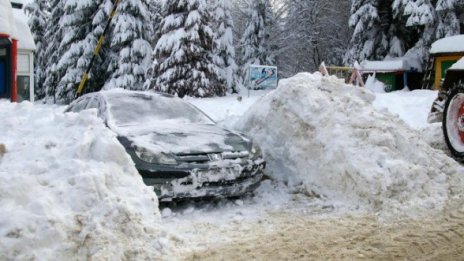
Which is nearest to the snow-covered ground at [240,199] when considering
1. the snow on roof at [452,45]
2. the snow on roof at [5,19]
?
the snow on roof at [452,45]

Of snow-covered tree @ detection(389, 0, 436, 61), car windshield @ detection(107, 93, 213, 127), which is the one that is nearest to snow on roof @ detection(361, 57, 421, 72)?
snow-covered tree @ detection(389, 0, 436, 61)

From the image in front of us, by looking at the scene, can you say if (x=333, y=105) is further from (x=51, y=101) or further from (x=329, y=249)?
(x=51, y=101)

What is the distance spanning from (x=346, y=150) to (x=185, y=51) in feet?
61.3

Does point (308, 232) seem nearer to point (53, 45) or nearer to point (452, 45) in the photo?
point (452, 45)

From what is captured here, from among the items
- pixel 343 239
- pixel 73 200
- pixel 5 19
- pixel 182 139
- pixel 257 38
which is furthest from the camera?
pixel 257 38

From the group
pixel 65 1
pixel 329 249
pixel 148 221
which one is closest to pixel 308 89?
pixel 329 249

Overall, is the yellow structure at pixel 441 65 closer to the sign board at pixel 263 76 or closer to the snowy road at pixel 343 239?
the sign board at pixel 263 76

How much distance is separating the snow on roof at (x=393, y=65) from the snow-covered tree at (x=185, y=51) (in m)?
8.16

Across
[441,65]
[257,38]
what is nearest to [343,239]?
[441,65]

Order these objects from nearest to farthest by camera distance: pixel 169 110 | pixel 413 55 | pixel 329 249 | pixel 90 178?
pixel 90 178, pixel 329 249, pixel 169 110, pixel 413 55

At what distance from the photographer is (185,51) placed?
2417 cm

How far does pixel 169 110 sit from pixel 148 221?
315 cm

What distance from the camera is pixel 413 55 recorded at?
27344 mm

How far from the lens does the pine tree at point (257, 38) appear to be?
3656 centimetres
